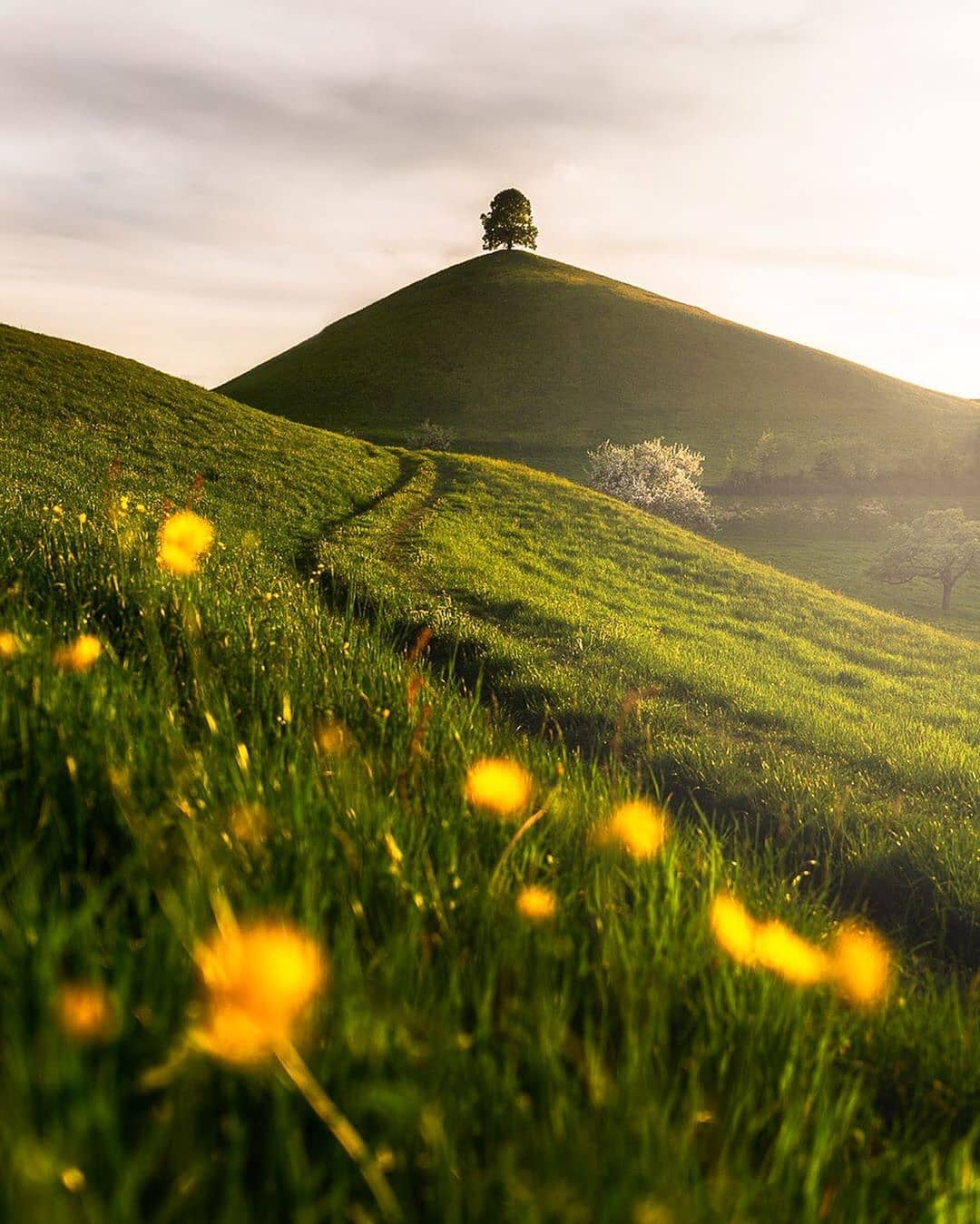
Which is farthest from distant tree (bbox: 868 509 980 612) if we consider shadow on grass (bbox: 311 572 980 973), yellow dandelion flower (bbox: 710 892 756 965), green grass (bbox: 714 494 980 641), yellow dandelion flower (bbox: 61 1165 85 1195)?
yellow dandelion flower (bbox: 61 1165 85 1195)

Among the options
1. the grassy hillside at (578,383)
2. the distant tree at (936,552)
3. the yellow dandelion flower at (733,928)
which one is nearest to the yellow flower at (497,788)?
the yellow dandelion flower at (733,928)

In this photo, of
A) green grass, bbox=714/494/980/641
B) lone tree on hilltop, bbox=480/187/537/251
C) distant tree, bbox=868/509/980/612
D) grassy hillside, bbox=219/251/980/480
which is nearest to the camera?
distant tree, bbox=868/509/980/612

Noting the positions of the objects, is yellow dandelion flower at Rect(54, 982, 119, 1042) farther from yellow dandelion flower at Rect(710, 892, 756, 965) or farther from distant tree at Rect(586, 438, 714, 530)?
distant tree at Rect(586, 438, 714, 530)

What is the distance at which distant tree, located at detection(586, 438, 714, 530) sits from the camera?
63.8 meters

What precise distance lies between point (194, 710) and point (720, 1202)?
12.1ft

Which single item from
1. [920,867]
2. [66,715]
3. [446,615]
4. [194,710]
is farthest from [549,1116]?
[446,615]

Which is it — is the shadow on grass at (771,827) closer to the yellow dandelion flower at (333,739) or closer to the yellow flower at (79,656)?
the yellow dandelion flower at (333,739)

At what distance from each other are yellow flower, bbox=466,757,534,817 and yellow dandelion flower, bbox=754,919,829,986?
4.05 ft

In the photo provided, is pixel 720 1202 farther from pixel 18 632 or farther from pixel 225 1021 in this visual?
pixel 18 632

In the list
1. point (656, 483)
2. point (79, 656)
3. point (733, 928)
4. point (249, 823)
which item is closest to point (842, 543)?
point (656, 483)

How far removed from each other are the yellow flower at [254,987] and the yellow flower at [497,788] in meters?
1.74

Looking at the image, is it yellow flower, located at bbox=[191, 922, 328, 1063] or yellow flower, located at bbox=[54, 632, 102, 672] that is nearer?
yellow flower, located at bbox=[191, 922, 328, 1063]

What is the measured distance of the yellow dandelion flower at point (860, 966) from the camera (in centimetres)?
365

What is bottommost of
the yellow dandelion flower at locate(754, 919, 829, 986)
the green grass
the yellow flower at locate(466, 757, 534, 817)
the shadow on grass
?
the shadow on grass
